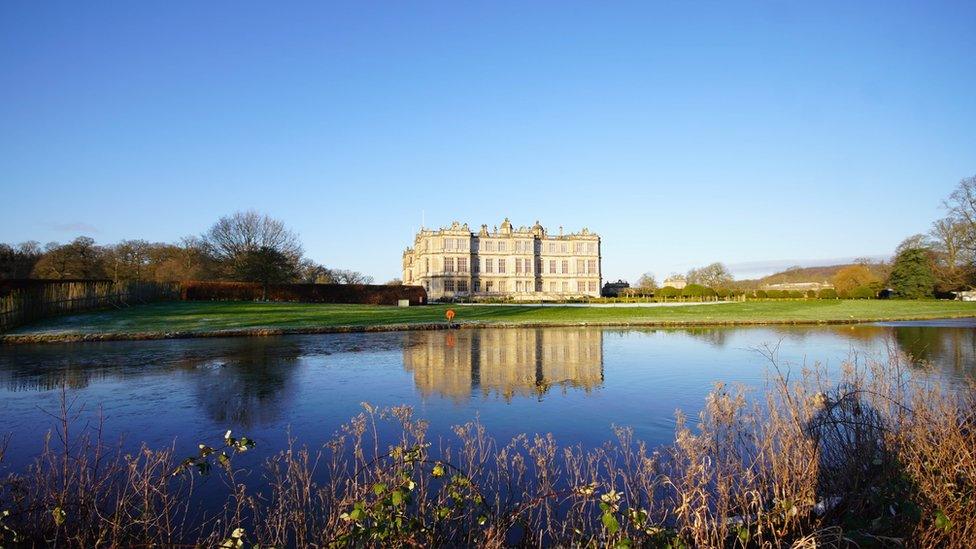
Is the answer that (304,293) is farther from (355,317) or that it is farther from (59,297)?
(59,297)

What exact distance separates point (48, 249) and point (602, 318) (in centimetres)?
5950

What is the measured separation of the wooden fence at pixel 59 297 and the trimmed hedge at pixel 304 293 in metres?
6.63

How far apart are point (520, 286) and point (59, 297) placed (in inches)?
2270

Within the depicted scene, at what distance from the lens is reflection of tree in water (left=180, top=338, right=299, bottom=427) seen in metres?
9.29

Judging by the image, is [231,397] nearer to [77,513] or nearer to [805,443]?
[77,513]

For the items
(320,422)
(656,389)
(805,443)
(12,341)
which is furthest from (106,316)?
(805,443)

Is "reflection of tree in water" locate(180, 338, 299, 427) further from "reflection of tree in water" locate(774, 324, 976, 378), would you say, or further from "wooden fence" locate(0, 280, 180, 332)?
"wooden fence" locate(0, 280, 180, 332)

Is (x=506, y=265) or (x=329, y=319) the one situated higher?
(x=506, y=265)

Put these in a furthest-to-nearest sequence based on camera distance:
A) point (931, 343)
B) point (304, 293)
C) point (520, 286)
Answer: point (520, 286) → point (304, 293) → point (931, 343)

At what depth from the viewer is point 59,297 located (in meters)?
28.1

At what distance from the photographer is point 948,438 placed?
17.2ft

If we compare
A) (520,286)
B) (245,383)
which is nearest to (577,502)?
(245,383)

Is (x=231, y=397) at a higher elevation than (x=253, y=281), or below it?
below

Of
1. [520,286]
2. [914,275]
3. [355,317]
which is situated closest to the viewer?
[355,317]
